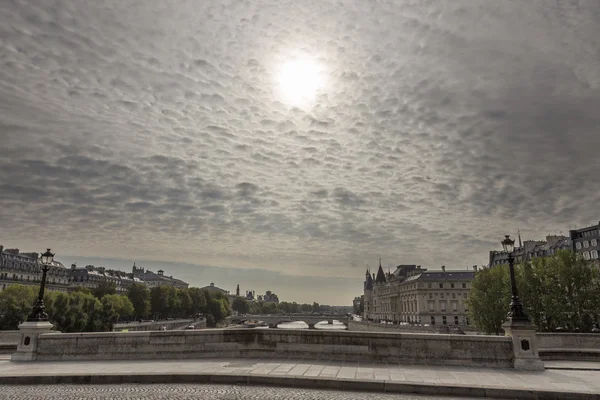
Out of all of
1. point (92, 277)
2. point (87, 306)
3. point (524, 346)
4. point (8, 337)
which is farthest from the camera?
point (92, 277)

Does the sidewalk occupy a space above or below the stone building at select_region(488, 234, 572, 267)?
below

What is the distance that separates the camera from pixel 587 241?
66750mm

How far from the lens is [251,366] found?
41.2 feet

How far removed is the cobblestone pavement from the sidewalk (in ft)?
1.22

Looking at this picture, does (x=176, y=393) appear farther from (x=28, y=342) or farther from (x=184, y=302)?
(x=184, y=302)

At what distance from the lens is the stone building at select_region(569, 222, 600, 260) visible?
64.4 m

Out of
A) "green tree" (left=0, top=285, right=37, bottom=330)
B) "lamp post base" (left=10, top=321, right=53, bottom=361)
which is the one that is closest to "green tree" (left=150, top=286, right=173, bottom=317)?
"green tree" (left=0, top=285, right=37, bottom=330)

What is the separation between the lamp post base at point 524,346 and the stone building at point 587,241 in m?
63.1

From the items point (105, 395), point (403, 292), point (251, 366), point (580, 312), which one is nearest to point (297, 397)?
point (251, 366)

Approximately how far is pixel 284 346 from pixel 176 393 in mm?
5454

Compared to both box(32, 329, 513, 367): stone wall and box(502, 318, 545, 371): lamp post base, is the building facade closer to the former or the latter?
box(32, 329, 513, 367): stone wall

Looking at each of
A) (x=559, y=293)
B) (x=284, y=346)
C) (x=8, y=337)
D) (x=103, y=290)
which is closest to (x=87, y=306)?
(x=103, y=290)

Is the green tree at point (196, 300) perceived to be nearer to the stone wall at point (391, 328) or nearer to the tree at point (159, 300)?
the tree at point (159, 300)

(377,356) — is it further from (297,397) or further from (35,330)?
(35,330)
